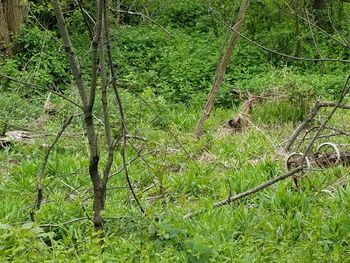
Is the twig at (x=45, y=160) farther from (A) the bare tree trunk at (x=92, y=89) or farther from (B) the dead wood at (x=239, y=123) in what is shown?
(B) the dead wood at (x=239, y=123)

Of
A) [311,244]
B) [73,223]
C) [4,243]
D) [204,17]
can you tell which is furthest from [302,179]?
[204,17]

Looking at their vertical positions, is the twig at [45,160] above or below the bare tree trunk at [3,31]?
above

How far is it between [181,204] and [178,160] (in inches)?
57.0

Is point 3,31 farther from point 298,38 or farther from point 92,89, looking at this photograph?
point 92,89

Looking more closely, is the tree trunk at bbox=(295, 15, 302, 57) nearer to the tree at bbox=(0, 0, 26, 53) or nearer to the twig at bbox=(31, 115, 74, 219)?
the tree at bbox=(0, 0, 26, 53)

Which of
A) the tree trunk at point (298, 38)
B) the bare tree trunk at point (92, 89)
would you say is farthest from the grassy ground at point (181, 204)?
the tree trunk at point (298, 38)

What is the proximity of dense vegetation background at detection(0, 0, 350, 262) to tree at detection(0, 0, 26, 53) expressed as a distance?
136 millimetres

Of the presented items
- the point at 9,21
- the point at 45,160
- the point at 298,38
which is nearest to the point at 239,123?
the point at 45,160

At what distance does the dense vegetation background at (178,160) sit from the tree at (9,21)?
0.45ft

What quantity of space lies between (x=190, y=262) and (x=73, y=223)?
1282 mm

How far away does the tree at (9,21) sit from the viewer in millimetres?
11867

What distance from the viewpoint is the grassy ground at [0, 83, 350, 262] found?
3438 millimetres

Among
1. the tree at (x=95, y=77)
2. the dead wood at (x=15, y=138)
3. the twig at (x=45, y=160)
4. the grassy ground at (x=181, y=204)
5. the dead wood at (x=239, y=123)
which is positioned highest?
the tree at (x=95, y=77)

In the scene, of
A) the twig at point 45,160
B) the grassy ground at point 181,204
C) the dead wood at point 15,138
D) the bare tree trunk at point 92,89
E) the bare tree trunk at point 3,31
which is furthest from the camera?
the bare tree trunk at point 3,31
